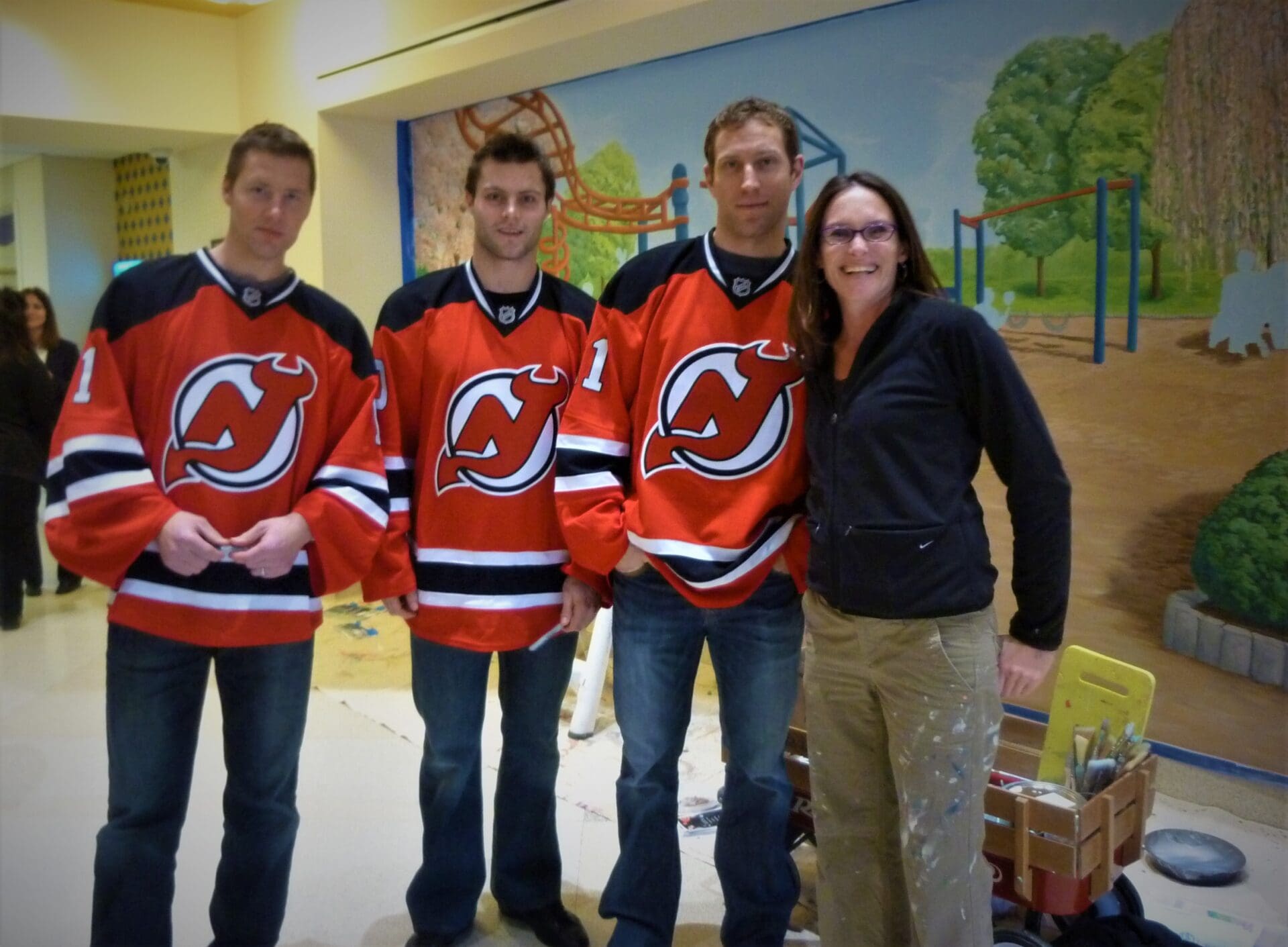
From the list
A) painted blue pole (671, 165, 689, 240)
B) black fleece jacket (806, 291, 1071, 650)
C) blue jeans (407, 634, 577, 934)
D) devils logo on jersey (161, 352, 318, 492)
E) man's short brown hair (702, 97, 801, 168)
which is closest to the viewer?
black fleece jacket (806, 291, 1071, 650)

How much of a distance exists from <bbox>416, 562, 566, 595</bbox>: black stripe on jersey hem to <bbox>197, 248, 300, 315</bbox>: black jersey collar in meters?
0.54

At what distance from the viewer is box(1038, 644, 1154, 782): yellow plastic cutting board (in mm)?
2082

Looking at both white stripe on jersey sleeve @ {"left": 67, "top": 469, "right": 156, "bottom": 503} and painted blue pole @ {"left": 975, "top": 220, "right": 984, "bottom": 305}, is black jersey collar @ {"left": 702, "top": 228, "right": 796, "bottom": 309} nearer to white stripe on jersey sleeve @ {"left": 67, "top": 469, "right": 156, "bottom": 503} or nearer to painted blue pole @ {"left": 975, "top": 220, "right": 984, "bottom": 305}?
white stripe on jersey sleeve @ {"left": 67, "top": 469, "right": 156, "bottom": 503}

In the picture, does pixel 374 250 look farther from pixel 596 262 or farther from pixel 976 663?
pixel 976 663

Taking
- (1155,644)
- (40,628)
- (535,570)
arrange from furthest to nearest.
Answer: (40,628), (1155,644), (535,570)

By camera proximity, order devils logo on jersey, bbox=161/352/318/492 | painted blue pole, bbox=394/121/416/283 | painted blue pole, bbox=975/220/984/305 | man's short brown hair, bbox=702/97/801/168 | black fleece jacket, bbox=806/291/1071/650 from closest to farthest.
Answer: black fleece jacket, bbox=806/291/1071/650 → devils logo on jersey, bbox=161/352/318/492 → man's short brown hair, bbox=702/97/801/168 → painted blue pole, bbox=975/220/984/305 → painted blue pole, bbox=394/121/416/283

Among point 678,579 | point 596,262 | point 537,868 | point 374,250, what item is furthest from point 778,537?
point 374,250

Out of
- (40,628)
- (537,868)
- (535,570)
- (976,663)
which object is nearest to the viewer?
(976,663)

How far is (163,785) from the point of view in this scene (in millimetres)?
1657

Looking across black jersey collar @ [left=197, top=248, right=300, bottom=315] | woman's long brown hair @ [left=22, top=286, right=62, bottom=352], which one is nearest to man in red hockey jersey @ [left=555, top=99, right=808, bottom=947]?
black jersey collar @ [left=197, top=248, right=300, bottom=315]

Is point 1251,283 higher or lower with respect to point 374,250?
lower

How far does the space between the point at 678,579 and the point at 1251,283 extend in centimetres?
177

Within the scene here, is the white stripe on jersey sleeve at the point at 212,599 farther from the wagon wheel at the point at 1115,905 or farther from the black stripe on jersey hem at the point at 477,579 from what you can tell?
the wagon wheel at the point at 1115,905

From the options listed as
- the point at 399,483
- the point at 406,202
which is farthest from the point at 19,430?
the point at 406,202
